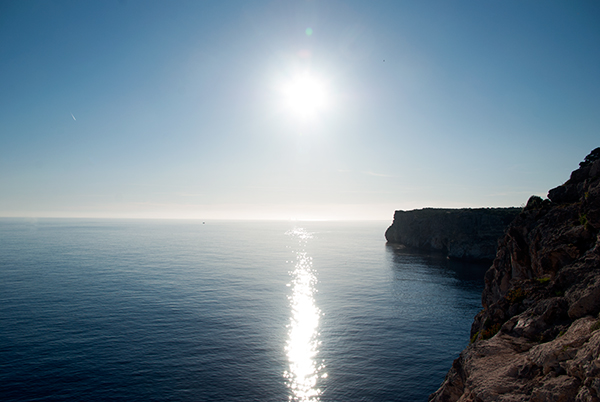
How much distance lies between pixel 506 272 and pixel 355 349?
68.2ft

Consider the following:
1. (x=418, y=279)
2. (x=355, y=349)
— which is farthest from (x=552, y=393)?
(x=418, y=279)

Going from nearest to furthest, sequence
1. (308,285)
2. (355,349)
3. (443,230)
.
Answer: (355,349)
(308,285)
(443,230)

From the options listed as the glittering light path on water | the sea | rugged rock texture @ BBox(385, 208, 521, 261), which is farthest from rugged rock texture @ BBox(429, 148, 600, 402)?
rugged rock texture @ BBox(385, 208, 521, 261)

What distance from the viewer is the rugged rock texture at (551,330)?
442 inches

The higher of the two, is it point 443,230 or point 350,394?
point 443,230

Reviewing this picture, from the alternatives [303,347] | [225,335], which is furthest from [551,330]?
[225,335]

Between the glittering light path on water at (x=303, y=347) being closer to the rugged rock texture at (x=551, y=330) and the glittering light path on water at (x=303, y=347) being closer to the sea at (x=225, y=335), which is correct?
the sea at (x=225, y=335)

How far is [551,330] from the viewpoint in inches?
594

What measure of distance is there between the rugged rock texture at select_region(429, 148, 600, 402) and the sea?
1774 cm

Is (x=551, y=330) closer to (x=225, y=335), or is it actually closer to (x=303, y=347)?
(x=303, y=347)

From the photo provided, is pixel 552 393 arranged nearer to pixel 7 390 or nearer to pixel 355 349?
pixel 355 349

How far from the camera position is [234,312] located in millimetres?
57031

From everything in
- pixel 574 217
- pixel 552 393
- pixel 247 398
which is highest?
pixel 574 217

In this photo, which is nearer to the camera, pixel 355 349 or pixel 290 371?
pixel 290 371
